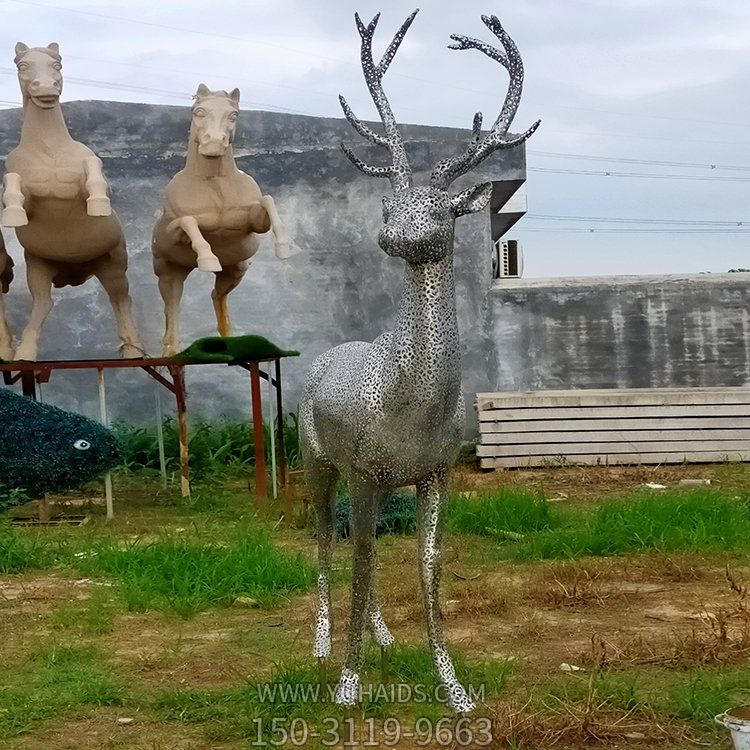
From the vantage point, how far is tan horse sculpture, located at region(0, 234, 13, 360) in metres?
9.09

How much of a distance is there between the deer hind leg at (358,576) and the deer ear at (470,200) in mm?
979

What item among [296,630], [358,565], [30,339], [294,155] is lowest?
[296,630]

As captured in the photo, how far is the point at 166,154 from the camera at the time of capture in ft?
36.4

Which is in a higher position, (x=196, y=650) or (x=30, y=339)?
(x=30, y=339)

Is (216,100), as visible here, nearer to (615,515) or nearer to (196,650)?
(615,515)

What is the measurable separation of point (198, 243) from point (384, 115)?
519 centimetres

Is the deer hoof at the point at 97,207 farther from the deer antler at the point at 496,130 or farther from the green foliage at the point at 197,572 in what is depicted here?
the deer antler at the point at 496,130

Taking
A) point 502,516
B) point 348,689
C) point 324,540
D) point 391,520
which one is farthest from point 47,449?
point 348,689

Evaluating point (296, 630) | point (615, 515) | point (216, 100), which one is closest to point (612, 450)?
point (615, 515)

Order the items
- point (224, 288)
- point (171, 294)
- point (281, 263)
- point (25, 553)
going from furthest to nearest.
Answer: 1. point (281, 263)
2. point (224, 288)
3. point (171, 294)
4. point (25, 553)

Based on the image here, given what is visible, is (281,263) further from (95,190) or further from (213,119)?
(95,190)

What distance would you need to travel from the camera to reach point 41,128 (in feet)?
27.4

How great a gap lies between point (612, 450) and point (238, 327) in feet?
13.6

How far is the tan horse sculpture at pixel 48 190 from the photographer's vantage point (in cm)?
809
